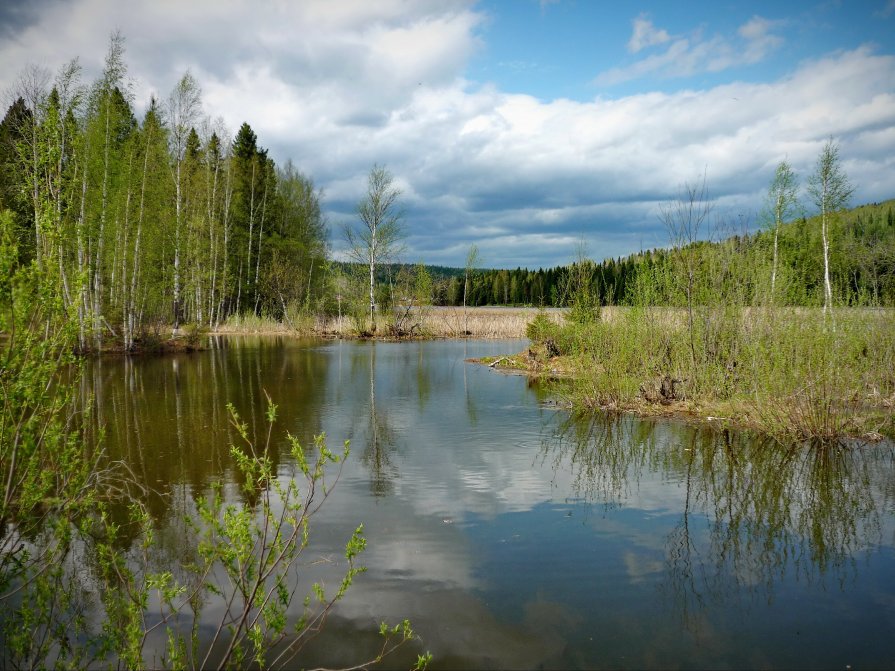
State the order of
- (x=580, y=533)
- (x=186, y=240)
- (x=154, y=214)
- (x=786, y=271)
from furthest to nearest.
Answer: (x=186, y=240), (x=154, y=214), (x=786, y=271), (x=580, y=533)

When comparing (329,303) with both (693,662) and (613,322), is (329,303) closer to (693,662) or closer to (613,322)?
(613,322)

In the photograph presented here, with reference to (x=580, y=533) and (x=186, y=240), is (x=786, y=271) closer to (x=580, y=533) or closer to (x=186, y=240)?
(x=580, y=533)

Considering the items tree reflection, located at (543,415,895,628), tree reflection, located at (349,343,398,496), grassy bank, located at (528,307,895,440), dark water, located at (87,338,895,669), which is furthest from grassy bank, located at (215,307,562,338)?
tree reflection, located at (543,415,895,628)

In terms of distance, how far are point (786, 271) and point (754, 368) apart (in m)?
2.76

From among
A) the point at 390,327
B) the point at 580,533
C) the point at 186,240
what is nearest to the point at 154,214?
the point at 186,240

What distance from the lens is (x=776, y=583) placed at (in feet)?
15.3

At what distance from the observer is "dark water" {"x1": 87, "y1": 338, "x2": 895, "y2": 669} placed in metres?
3.88

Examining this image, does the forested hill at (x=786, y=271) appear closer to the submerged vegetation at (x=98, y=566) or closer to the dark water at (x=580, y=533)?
the dark water at (x=580, y=533)

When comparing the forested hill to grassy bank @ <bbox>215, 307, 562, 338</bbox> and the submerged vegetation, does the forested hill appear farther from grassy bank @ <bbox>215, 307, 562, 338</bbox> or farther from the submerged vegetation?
the submerged vegetation

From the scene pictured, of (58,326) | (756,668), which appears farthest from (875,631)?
(58,326)

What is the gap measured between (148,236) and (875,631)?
23.0 meters

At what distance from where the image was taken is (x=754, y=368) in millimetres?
9516

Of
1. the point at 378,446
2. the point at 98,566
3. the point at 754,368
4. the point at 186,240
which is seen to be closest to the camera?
the point at 98,566

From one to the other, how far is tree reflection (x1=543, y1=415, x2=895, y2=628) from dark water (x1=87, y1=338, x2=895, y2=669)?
3cm
